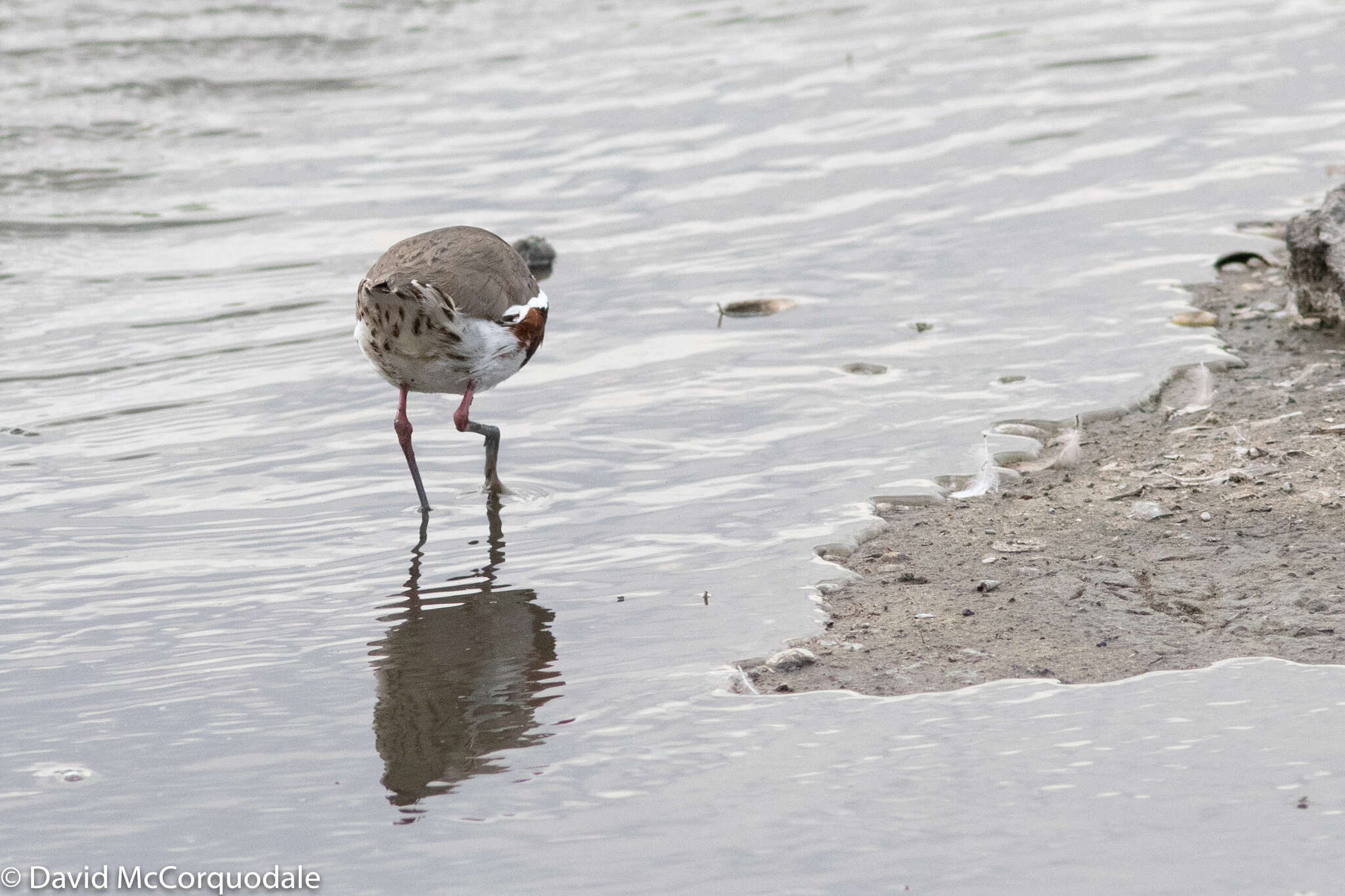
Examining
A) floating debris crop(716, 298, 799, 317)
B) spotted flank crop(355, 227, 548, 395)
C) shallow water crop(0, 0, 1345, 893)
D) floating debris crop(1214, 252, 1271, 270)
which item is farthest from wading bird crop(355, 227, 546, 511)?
floating debris crop(1214, 252, 1271, 270)

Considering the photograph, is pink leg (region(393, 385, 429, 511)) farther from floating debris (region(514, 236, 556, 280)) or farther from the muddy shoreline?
floating debris (region(514, 236, 556, 280))

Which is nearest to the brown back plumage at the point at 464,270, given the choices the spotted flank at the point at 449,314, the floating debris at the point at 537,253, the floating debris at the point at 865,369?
the spotted flank at the point at 449,314

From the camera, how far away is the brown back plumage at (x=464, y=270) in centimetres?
595

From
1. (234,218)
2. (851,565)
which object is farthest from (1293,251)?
(234,218)

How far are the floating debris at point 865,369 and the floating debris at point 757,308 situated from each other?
982mm

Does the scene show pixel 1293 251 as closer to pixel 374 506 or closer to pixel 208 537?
pixel 374 506

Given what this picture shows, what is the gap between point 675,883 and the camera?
3.51 meters

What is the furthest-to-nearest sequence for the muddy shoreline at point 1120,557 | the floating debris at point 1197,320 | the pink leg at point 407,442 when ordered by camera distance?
the floating debris at point 1197,320
the pink leg at point 407,442
the muddy shoreline at point 1120,557

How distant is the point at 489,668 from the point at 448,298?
1.72 metres

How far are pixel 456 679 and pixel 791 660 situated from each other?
104cm

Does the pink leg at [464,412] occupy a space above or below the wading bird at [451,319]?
below

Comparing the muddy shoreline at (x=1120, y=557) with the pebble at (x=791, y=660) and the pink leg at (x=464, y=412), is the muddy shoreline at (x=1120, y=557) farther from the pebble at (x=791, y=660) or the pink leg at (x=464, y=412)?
the pink leg at (x=464, y=412)

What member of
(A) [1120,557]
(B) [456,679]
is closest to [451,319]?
(B) [456,679]

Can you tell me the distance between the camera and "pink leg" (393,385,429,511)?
617 cm
